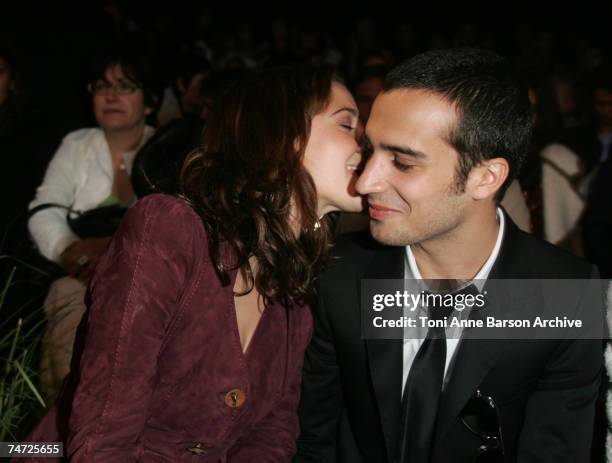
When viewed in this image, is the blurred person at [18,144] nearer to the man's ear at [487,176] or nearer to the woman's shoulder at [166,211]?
the woman's shoulder at [166,211]

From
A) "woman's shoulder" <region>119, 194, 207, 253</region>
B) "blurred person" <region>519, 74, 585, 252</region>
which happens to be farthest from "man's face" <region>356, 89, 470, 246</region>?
"blurred person" <region>519, 74, 585, 252</region>

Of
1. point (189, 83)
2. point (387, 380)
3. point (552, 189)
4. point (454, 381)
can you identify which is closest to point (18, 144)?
point (189, 83)

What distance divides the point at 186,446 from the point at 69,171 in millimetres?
2011

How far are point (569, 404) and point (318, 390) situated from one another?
735 mm

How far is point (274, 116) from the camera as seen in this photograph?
6.36 feet

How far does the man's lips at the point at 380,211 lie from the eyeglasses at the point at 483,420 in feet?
1.86

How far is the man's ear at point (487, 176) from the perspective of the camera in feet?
6.48

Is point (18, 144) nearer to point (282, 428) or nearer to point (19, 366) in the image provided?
point (19, 366)

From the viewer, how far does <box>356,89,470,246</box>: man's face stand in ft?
6.20

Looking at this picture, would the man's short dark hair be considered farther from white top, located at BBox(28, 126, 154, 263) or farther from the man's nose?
white top, located at BBox(28, 126, 154, 263)

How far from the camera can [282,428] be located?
201 cm

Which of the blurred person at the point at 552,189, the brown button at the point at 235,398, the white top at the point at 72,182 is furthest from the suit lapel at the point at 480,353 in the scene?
the white top at the point at 72,182

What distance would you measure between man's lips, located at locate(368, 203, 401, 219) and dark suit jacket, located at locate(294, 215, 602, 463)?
0.62 feet

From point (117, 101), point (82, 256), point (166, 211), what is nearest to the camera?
point (166, 211)
